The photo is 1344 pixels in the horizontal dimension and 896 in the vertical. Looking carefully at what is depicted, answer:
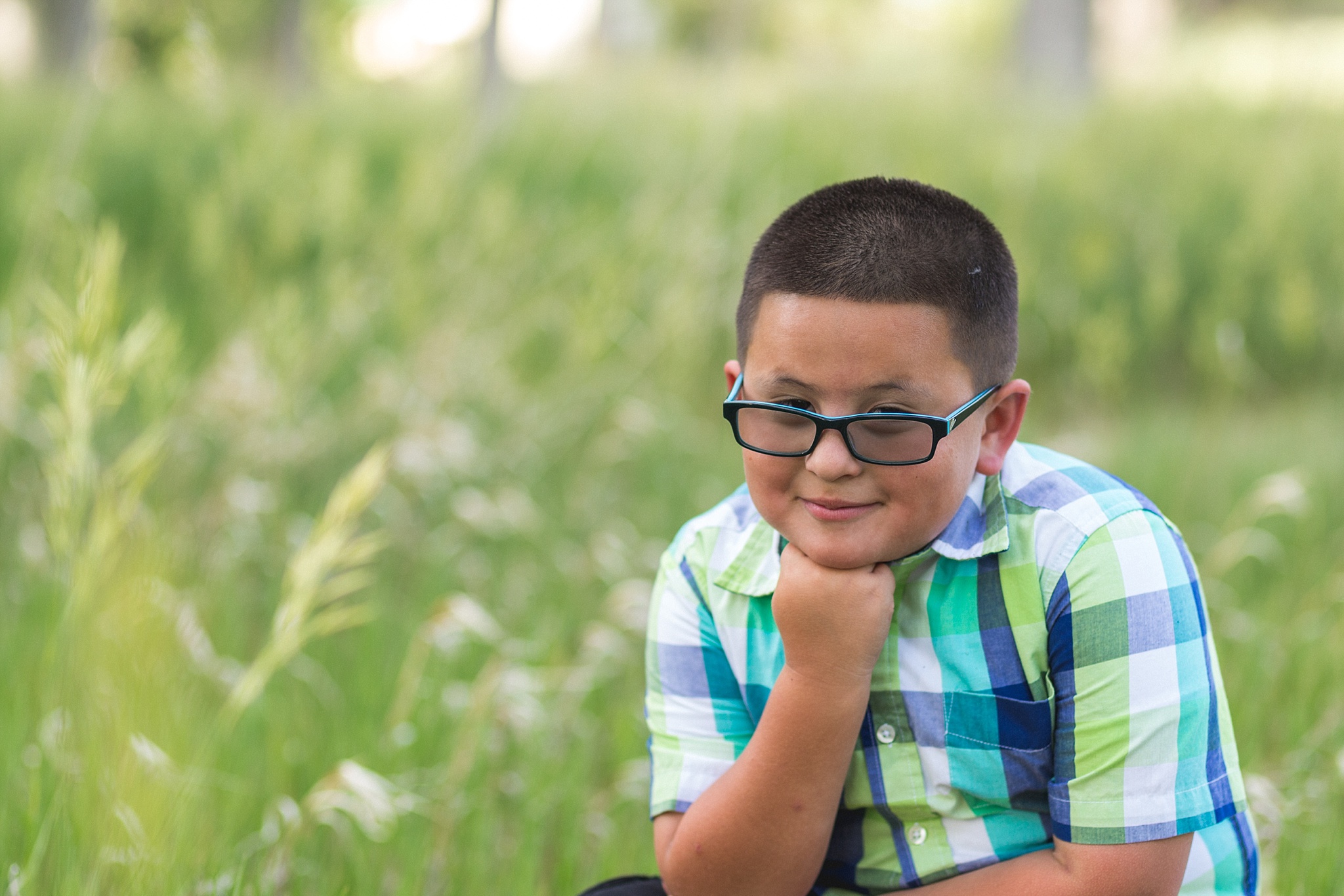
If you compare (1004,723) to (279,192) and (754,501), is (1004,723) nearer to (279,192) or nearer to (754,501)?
(754,501)

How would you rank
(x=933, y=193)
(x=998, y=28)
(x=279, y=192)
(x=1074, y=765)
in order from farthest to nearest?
(x=998, y=28), (x=279, y=192), (x=933, y=193), (x=1074, y=765)

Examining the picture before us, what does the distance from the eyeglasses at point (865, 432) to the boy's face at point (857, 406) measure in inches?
0.5

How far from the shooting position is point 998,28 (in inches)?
741

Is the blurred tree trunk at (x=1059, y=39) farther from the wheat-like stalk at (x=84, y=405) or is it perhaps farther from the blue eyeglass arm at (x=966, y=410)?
the wheat-like stalk at (x=84, y=405)

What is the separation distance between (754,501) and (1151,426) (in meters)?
3.23

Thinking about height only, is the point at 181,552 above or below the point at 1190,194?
below

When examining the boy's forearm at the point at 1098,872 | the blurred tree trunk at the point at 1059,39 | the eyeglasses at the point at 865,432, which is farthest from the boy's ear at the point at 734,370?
the blurred tree trunk at the point at 1059,39

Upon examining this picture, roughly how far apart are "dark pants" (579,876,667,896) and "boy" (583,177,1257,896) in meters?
0.10

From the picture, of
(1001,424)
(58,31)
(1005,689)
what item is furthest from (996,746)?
(58,31)

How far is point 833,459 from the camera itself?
1101 mm

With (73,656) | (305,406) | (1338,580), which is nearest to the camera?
(73,656)

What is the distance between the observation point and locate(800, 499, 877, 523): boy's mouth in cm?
113

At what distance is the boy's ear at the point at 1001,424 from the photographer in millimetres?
1194

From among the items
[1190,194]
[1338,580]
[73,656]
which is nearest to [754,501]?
[73,656]
